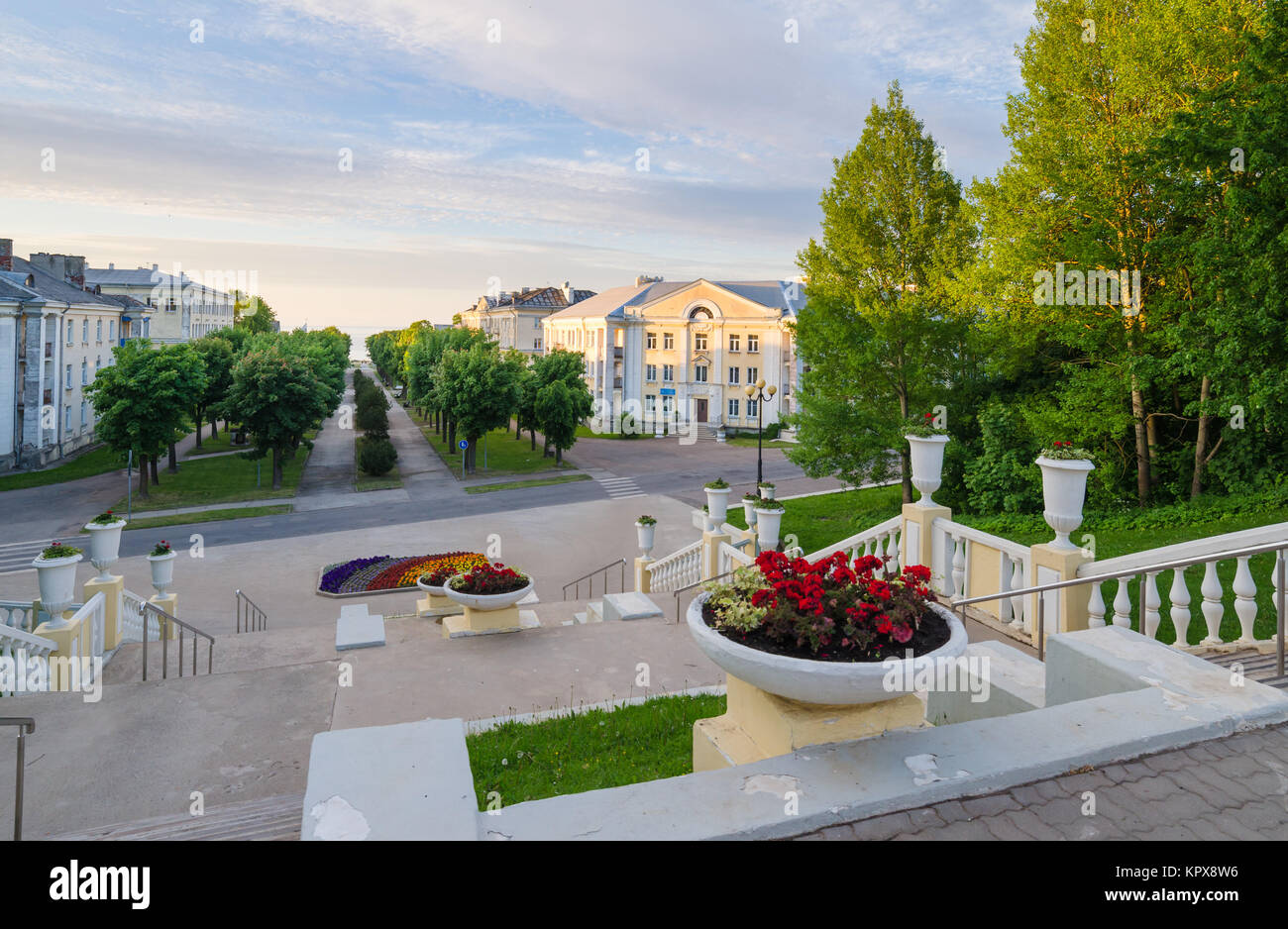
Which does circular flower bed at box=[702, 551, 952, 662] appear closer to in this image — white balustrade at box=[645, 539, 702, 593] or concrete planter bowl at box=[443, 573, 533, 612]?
concrete planter bowl at box=[443, 573, 533, 612]

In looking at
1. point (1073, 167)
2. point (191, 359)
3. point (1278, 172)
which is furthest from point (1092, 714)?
point (191, 359)

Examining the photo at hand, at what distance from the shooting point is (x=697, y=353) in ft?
212

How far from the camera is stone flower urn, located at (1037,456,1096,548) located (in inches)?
301

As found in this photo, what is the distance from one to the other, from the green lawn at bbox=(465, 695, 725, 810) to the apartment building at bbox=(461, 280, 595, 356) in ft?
275

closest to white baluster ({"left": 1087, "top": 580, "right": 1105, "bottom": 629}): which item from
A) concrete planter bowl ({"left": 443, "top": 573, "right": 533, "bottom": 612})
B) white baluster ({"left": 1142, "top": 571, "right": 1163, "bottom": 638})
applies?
white baluster ({"left": 1142, "top": 571, "right": 1163, "bottom": 638})

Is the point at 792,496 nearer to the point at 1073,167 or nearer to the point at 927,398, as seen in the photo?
the point at 927,398

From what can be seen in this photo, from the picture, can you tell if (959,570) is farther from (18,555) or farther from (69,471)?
(69,471)

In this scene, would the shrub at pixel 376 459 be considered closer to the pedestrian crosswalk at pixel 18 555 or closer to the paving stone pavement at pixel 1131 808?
the pedestrian crosswalk at pixel 18 555

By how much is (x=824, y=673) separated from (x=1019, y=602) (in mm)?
6211

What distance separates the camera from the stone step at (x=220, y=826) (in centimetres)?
477

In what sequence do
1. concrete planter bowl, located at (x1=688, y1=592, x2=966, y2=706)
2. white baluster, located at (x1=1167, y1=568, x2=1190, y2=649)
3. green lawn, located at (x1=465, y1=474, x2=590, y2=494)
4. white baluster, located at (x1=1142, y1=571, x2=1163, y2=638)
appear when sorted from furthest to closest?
green lawn, located at (x1=465, y1=474, x2=590, y2=494)
white baluster, located at (x1=1142, y1=571, x2=1163, y2=638)
white baluster, located at (x1=1167, y1=568, x2=1190, y2=649)
concrete planter bowl, located at (x1=688, y1=592, x2=966, y2=706)

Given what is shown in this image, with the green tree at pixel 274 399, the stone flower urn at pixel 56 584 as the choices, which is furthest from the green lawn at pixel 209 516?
the stone flower urn at pixel 56 584

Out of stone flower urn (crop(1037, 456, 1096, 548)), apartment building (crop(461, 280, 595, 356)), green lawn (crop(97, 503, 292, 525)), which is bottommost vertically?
green lawn (crop(97, 503, 292, 525))

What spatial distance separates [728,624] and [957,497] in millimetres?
18514
